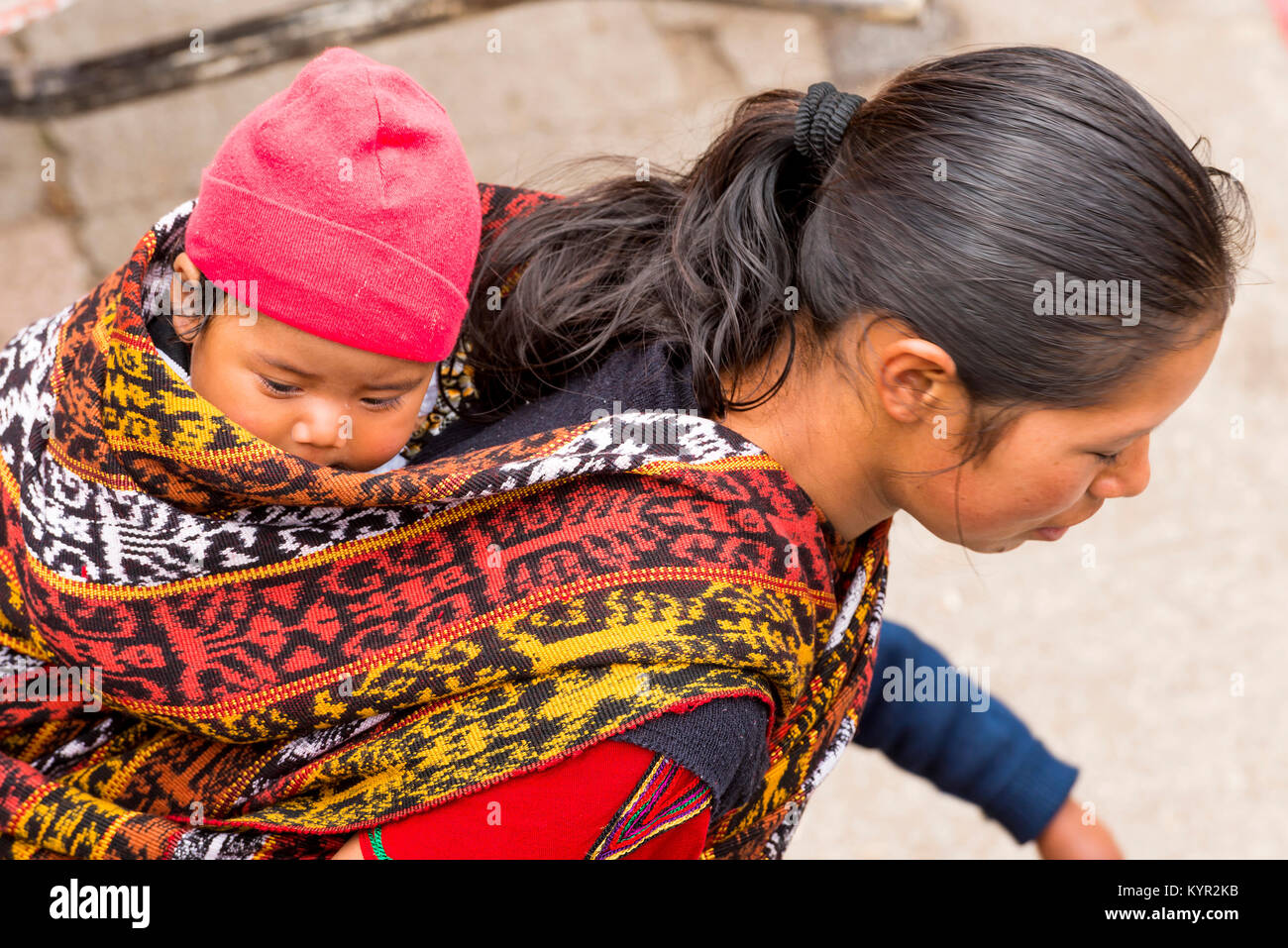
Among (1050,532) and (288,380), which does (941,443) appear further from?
(288,380)

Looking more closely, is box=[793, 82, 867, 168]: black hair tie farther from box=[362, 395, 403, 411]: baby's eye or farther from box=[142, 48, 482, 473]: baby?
box=[362, 395, 403, 411]: baby's eye

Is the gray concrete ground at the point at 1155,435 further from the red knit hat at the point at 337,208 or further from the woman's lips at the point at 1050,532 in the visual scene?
the woman's lips at the point at 1050,532

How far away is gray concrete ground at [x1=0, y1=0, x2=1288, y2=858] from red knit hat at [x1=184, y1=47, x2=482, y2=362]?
0.74 meters

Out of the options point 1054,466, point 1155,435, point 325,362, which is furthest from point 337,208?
point 1155,435

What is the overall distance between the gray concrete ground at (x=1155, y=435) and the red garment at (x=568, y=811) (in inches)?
45.2

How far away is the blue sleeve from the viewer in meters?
1.83

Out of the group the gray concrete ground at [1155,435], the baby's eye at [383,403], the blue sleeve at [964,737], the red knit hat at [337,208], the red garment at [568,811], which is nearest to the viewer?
the red garment at [568,811]

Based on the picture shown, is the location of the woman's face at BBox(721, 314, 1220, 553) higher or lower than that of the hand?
higher

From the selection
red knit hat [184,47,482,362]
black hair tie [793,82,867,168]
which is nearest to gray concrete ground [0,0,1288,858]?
black hair tie [793,82,867,168]

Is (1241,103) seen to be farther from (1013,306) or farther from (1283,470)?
(1013,306)

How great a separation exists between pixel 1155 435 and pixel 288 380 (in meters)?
2.55

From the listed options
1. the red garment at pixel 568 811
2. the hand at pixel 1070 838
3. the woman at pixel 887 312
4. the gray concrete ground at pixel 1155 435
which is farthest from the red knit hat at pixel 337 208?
the hand at pixel 1070 838

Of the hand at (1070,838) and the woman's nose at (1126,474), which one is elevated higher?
the woman's nose at (1126,474)

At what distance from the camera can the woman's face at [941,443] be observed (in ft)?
4.14
